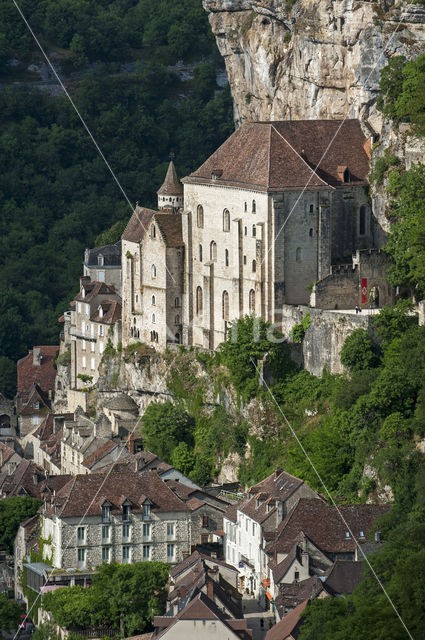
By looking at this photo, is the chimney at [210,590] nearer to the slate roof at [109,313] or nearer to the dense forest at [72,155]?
the slate roof at [109,313]

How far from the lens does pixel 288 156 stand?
119062mm

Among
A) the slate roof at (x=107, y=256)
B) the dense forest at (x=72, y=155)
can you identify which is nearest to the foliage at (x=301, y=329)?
the slate roof at (x=107, y=256)

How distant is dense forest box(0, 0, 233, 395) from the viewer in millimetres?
172000

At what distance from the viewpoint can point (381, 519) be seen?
101 m

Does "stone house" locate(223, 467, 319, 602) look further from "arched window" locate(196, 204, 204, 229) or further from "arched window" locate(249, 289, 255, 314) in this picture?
"arched window" locate(196, 204, 204, 229)

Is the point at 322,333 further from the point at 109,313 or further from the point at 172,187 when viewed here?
the point at 109,313

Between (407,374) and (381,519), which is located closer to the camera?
(381,519)

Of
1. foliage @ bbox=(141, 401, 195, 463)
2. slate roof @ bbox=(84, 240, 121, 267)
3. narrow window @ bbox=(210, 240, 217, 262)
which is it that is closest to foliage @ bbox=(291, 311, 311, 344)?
narrow window @ bbox=(210, 240, 217, 262)

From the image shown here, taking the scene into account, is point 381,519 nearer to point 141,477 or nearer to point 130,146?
point 141,477

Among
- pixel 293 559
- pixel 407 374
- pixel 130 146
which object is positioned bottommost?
pixel 293 559

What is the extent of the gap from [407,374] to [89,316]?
1253 inches

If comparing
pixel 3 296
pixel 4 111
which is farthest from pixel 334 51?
pixel 4 111

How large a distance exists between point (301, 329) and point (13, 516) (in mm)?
18181

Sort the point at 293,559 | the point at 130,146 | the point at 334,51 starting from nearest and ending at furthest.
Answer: the point at 293,559 → the point at 334,51 → the point at 130,146
